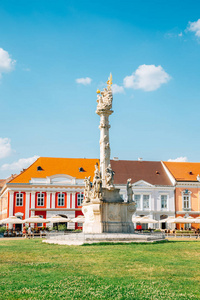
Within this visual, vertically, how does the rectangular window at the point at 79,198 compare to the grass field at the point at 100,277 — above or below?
above

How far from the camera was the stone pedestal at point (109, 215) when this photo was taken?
25.0 metres

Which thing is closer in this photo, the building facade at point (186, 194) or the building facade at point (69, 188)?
the building facade at point (69, 188)

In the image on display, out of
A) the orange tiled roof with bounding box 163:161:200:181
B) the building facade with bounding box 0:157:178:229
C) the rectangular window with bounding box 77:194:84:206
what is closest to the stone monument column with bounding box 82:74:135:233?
the building facade with bounding box 0:157:178:229

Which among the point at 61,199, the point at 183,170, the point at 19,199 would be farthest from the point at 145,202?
the point at 19,199

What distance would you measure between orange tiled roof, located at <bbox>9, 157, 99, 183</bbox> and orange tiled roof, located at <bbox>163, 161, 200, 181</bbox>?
11626 mm

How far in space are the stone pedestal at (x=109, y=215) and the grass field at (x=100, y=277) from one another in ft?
33.0

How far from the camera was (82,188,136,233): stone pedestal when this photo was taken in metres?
25.0

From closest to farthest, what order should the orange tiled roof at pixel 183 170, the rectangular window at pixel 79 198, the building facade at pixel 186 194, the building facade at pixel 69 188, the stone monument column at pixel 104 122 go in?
the stone monument column at pixel 104 122, the building facade at pixel 69 188, the rectangular window at pixel 79 198, the building facade at pixel 186 194, the orange tiled roof at pixel 183 170

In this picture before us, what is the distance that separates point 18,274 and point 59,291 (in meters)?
2.54

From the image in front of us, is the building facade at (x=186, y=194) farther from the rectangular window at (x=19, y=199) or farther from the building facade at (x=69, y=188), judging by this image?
the rectangular window at (x=19, y=199)

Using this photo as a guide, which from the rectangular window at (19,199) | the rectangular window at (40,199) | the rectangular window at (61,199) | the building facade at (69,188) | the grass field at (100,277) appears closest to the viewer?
the grass field at (100,277)

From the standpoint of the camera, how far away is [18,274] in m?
10.6

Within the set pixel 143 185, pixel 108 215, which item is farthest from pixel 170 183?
pixel 108 215

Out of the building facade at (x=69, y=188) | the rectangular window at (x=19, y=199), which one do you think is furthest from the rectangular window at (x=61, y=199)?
the rectangular window at (x=19, y=199)
